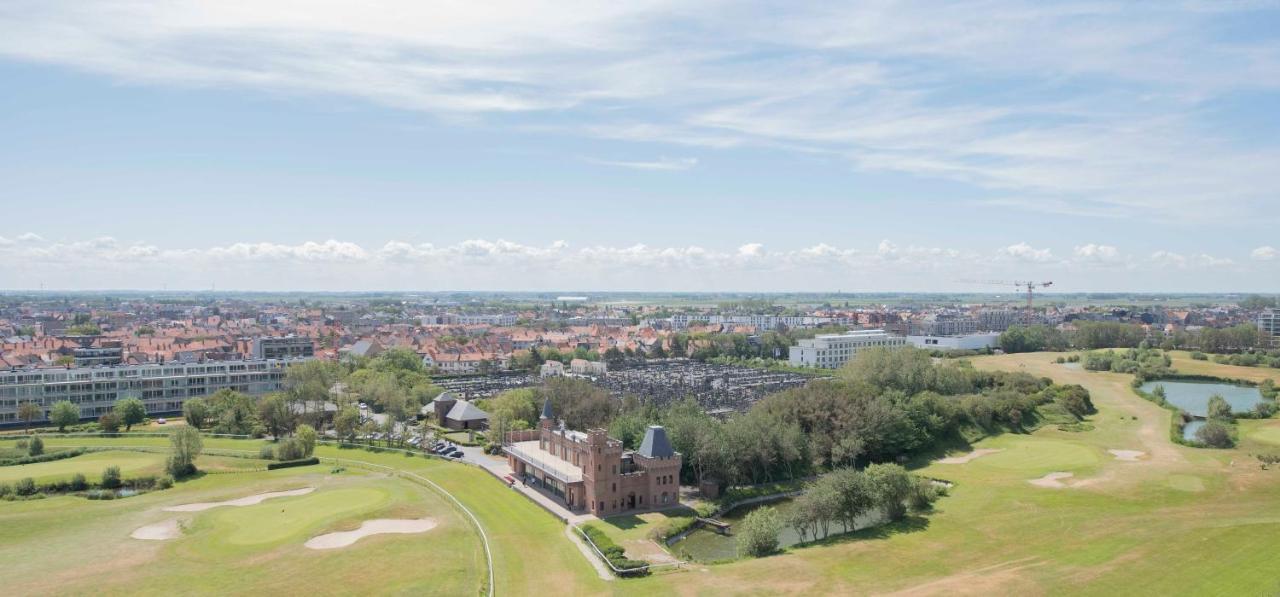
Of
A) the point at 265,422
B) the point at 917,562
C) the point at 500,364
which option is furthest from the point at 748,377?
the point at 917,562

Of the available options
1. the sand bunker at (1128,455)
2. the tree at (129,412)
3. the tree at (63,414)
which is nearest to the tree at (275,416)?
the tree at (129,412)

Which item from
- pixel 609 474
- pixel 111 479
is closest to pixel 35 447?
pixel 111 479

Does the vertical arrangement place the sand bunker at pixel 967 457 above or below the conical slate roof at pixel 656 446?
below

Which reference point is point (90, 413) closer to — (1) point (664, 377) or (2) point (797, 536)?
(1) point (664, 377)

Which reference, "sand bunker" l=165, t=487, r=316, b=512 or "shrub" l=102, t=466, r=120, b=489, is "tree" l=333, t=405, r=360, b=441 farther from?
"shrub" l=102, t=466, r=120, b=489

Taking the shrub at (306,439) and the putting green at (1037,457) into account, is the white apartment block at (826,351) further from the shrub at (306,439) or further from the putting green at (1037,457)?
the shrub at (306,439)
